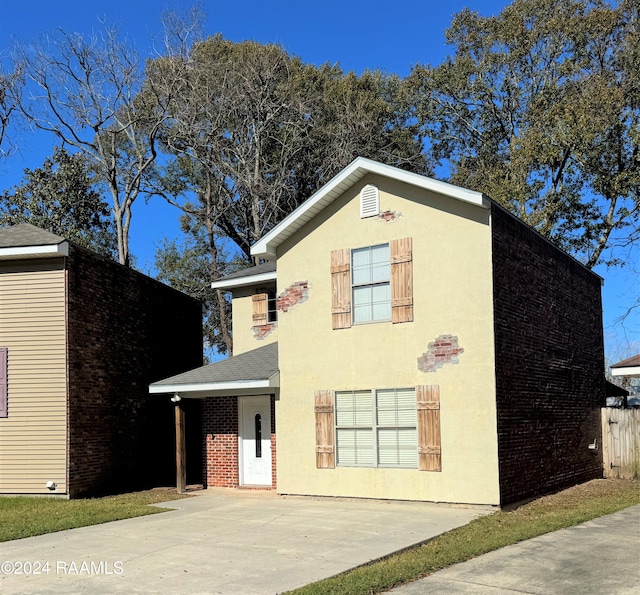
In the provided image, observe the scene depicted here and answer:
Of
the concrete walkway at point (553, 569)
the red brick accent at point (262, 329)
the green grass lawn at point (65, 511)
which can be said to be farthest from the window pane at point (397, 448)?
the red brick accent at point (262, 329)

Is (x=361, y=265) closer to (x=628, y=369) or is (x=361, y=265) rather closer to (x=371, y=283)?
(x=371, y=283)

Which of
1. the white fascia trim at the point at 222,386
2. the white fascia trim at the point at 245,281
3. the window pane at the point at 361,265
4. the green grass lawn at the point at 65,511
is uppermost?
the white fascia trim at the point at 245,281

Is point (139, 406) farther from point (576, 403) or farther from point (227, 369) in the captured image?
point (576, 403)

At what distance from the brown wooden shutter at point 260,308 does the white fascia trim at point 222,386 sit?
3230 mm

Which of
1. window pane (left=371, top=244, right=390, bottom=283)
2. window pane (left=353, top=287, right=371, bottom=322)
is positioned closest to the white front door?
window pane (left=353, top=287, right=371, bottom=322)

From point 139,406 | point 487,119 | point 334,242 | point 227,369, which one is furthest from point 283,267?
point 487,119

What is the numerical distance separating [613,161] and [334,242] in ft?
51.9

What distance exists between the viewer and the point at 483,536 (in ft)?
32.2

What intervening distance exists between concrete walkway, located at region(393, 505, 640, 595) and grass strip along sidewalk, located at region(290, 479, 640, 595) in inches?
8.0

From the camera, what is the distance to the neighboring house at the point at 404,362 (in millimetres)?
12562

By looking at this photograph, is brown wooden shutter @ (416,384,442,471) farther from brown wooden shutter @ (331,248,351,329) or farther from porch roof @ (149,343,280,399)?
porch roof @ (149,343,280,399)

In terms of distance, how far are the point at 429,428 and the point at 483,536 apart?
10.1 feet

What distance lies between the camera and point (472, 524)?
1080 centimetres

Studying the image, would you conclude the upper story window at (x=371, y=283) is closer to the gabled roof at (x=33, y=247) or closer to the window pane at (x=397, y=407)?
the window pane at (x=397, y=407)
